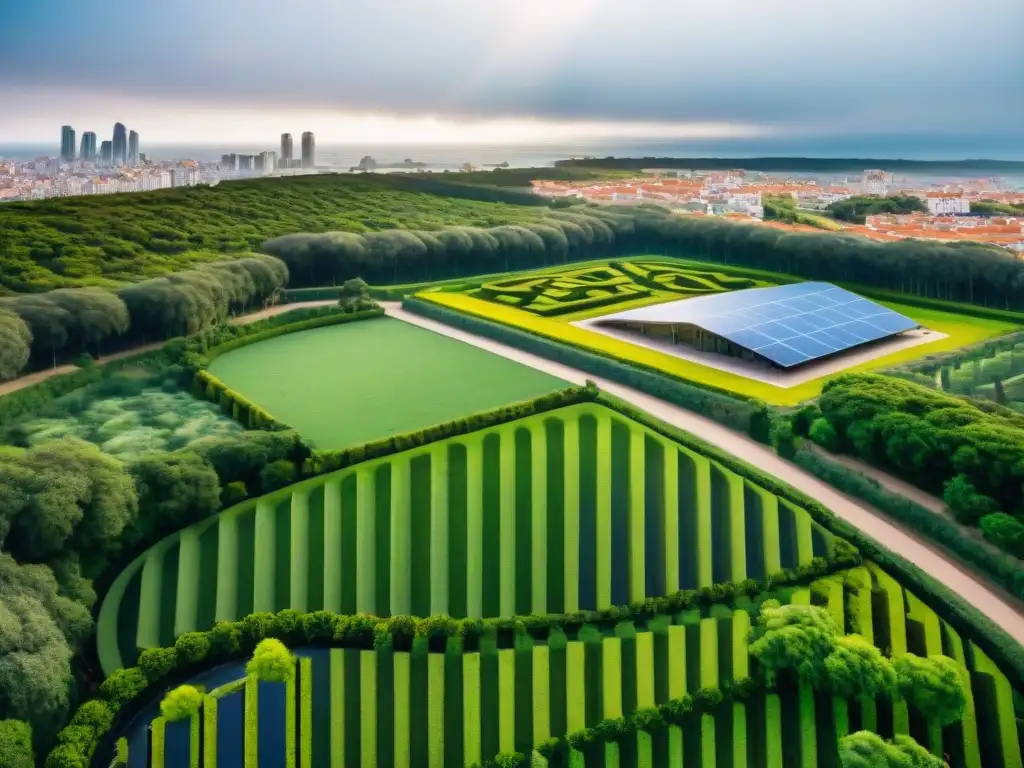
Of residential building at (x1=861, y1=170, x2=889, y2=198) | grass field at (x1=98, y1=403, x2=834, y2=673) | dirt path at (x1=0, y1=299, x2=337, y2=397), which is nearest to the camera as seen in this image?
grass field at (x1=98, y1=403, x2=834, y2=673)

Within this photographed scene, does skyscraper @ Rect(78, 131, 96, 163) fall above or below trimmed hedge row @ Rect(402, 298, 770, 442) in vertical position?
above

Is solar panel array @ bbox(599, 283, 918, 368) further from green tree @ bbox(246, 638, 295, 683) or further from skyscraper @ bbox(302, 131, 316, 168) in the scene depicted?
skyscraper @ bbox(302, 131, 316, 168)

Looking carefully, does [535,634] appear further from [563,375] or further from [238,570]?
[563,375]

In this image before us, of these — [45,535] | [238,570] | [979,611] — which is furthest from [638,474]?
[45,535]

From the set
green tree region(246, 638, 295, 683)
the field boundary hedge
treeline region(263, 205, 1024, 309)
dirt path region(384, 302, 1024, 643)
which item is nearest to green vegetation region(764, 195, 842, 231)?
treeline region(263, 205, 1024, 309)

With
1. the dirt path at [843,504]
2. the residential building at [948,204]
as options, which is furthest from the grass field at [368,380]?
the residential building at [948,204]

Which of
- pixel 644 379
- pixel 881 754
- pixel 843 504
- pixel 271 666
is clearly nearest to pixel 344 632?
pixel 271 666

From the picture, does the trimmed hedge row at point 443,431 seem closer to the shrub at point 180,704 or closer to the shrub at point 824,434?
the shrub at point 824,434
